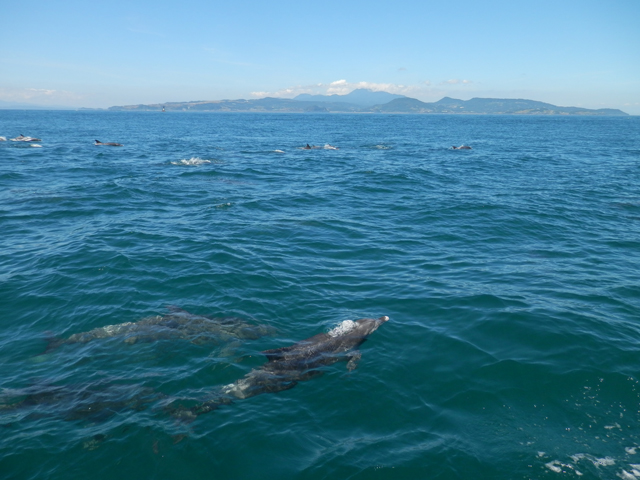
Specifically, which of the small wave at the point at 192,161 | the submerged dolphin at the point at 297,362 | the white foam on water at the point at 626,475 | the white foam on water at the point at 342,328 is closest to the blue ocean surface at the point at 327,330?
the white foam on water at the point at 626,475

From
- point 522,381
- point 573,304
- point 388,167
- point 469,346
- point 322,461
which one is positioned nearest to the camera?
point 322,461

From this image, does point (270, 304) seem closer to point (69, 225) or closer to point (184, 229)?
point (184, 229)

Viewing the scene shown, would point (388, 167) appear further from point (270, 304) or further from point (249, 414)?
point (249, 414)

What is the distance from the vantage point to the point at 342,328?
1346 cm

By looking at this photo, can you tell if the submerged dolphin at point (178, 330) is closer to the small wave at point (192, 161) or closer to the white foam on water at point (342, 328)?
the white foam on water at point (342, 328)

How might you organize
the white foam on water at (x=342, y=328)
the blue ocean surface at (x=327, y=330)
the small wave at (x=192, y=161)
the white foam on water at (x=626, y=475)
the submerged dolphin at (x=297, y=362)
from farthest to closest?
the small wave at (x=192, y=161), the white foam on water at (x=342, y=328), the submerged dolphin at (x=297, y=362), the blue ocean surface at (x=327, y=330), the white foam on water at (x=626, y=475)

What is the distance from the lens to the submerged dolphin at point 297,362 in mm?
10688

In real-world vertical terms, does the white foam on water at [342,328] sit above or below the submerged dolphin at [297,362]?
above

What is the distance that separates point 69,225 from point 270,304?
1575 cm

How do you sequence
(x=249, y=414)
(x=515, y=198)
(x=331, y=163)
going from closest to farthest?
(x=249, y=414) < (x=515, y=198) < (x=331, y=163)

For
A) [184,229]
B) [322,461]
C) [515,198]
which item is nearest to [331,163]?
[515,198]

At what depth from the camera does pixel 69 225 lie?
77.8ft

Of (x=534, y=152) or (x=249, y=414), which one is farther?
(x=534, y=152)

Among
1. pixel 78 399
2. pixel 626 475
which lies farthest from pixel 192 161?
pixel 626 475
